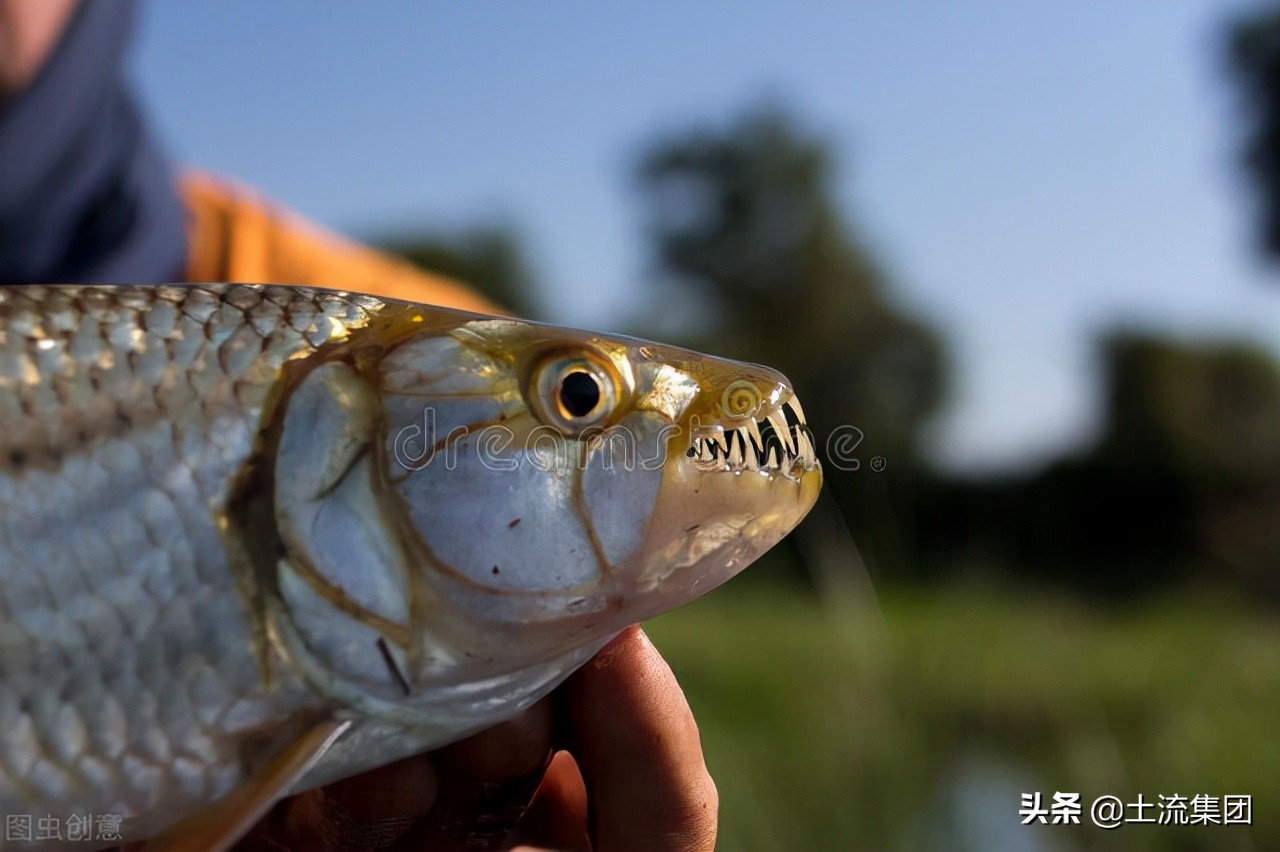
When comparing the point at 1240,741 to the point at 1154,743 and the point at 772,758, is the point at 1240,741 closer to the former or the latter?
the point at 1154,743

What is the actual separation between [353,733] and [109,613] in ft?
0.85

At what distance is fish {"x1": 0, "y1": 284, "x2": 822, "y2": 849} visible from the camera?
103cm

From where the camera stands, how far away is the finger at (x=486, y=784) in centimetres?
130

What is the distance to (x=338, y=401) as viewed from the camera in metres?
1.08

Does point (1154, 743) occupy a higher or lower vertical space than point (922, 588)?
lower

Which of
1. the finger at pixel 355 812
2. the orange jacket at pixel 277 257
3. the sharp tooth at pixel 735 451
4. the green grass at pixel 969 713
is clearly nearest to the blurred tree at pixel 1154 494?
the green grass at pixel 969 713

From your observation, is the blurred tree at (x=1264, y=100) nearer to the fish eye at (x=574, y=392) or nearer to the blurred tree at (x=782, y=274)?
the blurred tree at (x=782, y=274)

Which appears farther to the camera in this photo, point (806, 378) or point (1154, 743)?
point (806, 378)

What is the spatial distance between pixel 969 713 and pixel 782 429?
411 inches

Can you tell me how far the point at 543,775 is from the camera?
139 cm

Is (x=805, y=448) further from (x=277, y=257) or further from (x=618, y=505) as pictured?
(x=277, y=257)

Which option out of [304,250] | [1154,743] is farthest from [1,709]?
[1154,743]

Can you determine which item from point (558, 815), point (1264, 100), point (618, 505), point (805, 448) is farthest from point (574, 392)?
point (1264, 100)

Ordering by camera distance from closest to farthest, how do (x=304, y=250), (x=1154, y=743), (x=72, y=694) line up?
1. (x=72, y=694)
2. (x=304, y=250)
3. (x=1154, y=743)
